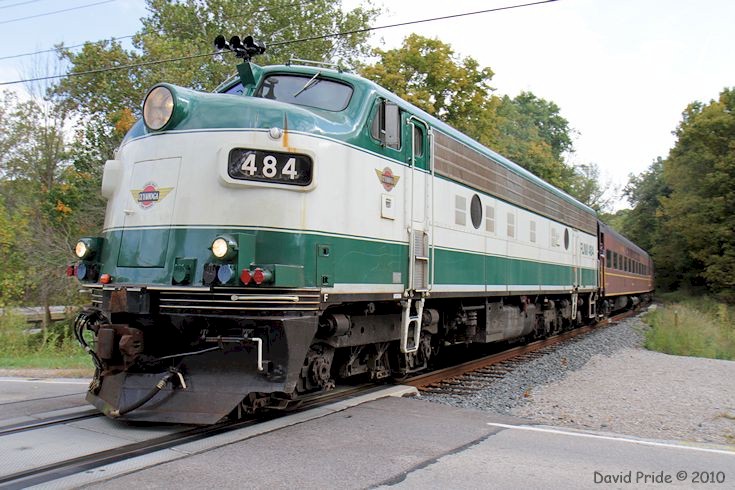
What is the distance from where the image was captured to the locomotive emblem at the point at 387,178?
6555mm

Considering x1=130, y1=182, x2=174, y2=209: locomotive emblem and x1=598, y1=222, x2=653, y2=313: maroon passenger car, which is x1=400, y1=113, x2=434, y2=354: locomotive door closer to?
x1=130, y1=182, x2=174, y2=209: locomotive emblem

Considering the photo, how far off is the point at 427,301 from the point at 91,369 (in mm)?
5468

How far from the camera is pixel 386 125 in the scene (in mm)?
6715

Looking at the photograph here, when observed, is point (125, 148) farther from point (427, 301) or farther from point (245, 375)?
point (427, 301)

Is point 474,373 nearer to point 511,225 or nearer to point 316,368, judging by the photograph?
point 511,225

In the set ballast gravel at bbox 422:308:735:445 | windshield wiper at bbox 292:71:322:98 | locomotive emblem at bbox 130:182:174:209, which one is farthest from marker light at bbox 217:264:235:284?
ballast gravel at bbox 422:308:735:445

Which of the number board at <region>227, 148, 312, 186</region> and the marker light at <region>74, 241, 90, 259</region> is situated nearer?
the number board at <region>227, 148, 312, 186</region>

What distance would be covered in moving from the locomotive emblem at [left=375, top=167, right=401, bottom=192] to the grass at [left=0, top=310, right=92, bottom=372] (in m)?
7.10

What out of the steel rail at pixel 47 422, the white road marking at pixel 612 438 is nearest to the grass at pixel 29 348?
the steel rail at pixel 47 422

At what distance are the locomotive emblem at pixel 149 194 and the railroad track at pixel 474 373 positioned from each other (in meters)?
4.43

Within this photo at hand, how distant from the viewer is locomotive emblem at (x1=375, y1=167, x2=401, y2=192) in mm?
6555

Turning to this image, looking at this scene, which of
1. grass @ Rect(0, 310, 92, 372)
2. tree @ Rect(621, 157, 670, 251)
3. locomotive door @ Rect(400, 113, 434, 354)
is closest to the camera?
locomotive door @ Rect(400, 113, 434, 354)

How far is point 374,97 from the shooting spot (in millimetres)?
6633

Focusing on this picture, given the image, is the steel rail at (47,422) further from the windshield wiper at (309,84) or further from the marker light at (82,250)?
the windshield wiper at (309,84)
